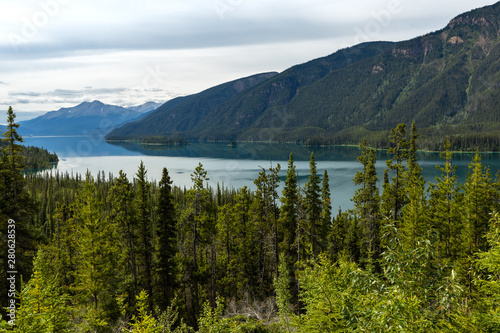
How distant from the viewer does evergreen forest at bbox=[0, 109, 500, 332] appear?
363 inches

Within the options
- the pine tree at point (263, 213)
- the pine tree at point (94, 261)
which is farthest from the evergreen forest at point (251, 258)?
the pine tree at point (263, 213)

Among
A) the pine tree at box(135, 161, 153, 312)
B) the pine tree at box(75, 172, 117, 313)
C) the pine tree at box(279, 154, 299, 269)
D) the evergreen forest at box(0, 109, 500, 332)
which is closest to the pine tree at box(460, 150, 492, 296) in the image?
the evergreen forest at box(0, 109, 500, 332)

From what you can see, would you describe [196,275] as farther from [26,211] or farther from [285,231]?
[26,211]

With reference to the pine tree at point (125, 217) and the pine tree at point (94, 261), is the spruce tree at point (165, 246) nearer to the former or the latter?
the pine tree at point (125, 217)

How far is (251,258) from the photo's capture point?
45.2m

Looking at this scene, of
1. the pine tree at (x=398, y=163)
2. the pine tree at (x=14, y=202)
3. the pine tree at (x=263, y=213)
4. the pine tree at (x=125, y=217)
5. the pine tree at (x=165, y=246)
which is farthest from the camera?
the pine tree at (x=263, y=213)

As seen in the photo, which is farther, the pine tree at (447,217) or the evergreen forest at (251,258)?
the pine tree at (447,217)

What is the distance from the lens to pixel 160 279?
115 ft

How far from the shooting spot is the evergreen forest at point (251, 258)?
9.22 m

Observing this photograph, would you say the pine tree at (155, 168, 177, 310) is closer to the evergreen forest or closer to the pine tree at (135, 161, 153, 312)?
the evergreen forest

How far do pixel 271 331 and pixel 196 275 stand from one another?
18096mm

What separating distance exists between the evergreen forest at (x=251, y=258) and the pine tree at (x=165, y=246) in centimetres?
11

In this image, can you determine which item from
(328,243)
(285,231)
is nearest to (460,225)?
(328,243)

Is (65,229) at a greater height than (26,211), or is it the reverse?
(26,211)
